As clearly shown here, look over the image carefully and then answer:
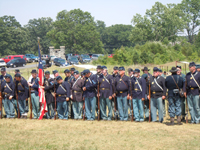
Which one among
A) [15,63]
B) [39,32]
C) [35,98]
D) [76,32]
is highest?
[39,32]

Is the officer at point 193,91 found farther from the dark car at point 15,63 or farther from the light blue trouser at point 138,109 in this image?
the dark car at point 15,63

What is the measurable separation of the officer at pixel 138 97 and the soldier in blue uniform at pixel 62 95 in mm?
2662

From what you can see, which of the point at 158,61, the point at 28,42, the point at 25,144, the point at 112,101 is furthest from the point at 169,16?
the point at 25,144

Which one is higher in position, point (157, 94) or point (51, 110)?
point (157, 94)

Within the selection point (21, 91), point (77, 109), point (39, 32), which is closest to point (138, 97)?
point (77, 109)

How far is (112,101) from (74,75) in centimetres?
190

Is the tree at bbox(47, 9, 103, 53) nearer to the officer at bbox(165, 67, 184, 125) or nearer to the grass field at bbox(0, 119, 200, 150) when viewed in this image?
the officer at bbox(165, 67, 184, 125)

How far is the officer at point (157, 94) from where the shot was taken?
31.0ft

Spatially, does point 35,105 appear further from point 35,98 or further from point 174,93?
point 174,93

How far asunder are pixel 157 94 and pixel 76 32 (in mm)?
57883

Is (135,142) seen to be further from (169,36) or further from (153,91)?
(169,36)

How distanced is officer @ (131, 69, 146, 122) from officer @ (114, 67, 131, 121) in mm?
268

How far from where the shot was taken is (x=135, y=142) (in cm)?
708

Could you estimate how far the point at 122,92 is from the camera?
9891 mm
